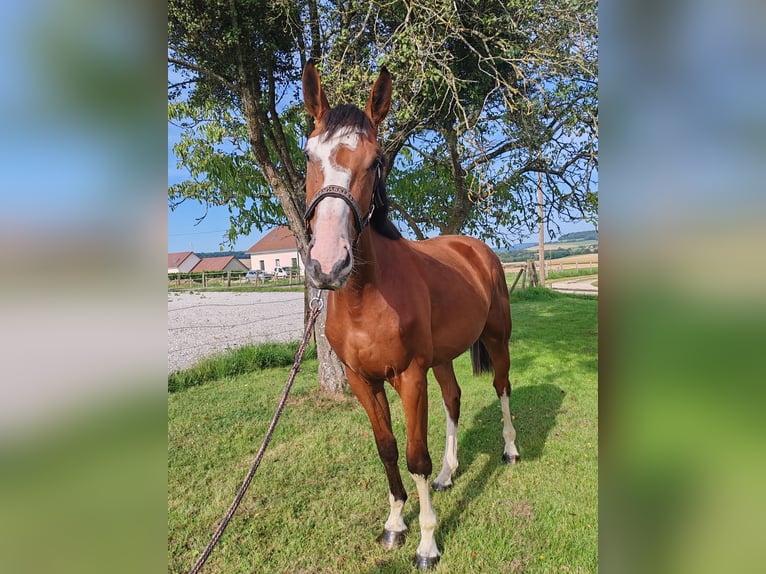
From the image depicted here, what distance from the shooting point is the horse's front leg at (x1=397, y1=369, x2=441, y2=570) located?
93.0 inches

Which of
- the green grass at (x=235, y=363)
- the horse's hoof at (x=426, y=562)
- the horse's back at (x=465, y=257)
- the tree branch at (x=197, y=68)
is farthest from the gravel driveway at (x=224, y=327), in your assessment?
the horse's hoof at (x=426, y=562)

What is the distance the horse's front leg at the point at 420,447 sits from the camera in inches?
93.0

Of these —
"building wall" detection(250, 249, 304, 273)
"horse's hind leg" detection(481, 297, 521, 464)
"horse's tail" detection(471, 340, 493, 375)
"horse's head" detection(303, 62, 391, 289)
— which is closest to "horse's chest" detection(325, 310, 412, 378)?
"horse's head" detection(303, 62, 391, 289)

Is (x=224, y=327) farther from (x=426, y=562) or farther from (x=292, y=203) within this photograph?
(x=426, y=562)

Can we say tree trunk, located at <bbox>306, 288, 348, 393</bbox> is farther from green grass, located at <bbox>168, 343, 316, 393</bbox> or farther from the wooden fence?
the wooden fence

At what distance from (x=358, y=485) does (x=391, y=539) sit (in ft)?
2.40

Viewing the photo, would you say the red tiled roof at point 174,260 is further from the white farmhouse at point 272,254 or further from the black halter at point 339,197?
the white farmhouse at point 272,254

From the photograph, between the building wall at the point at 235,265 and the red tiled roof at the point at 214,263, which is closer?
the red tiled roof at the point at 214,263

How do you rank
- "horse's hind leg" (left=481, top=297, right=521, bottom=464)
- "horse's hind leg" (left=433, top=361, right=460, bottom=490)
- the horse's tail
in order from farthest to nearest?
the horse's tail → "horse's hind leg" (left=481, top=297, right=521, bottom=464) → "horse's hind leg" (left=433, top=361, right=460, bottom=490)

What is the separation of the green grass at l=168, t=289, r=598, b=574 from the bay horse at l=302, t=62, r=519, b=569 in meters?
0.32

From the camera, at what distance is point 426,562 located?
7.91ft

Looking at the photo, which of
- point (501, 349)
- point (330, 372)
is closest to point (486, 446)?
point (501, 349)

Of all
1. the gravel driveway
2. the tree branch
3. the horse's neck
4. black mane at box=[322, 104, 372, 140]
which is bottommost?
the gravel driveway
